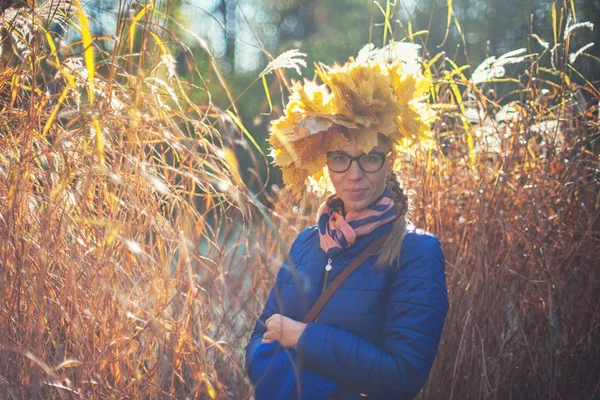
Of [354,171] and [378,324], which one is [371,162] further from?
[378,324]

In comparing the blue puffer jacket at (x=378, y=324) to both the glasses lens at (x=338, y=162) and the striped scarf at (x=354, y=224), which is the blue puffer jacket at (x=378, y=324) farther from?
A: the glasses lens at (x=338, y=162)

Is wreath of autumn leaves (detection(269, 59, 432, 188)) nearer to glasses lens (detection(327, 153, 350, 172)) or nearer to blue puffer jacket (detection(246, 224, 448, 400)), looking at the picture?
glasses lens (detection(327, 153, 350, 172))

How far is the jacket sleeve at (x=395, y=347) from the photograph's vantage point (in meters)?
1.71

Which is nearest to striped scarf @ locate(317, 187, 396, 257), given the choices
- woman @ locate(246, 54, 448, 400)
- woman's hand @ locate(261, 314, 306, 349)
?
woman @ locate(246, 54, 448, 400)

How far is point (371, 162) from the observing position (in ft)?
6.36

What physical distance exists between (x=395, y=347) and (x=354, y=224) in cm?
40

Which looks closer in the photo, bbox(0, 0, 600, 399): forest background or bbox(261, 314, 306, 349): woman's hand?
bbox(0, 0, 600, 399): forest background

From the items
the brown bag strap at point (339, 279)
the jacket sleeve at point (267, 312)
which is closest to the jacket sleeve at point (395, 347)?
the brown bag strap at point (339, 279)

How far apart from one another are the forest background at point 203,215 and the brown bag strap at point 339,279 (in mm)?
295

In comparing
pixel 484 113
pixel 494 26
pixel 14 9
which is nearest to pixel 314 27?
pixel 494 26

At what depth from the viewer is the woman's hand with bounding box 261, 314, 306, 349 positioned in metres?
1.77

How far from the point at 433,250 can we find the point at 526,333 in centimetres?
123

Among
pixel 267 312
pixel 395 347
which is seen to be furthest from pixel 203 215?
pixel 395 347

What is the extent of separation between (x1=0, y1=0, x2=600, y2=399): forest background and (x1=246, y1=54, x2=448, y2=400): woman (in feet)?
0.55
